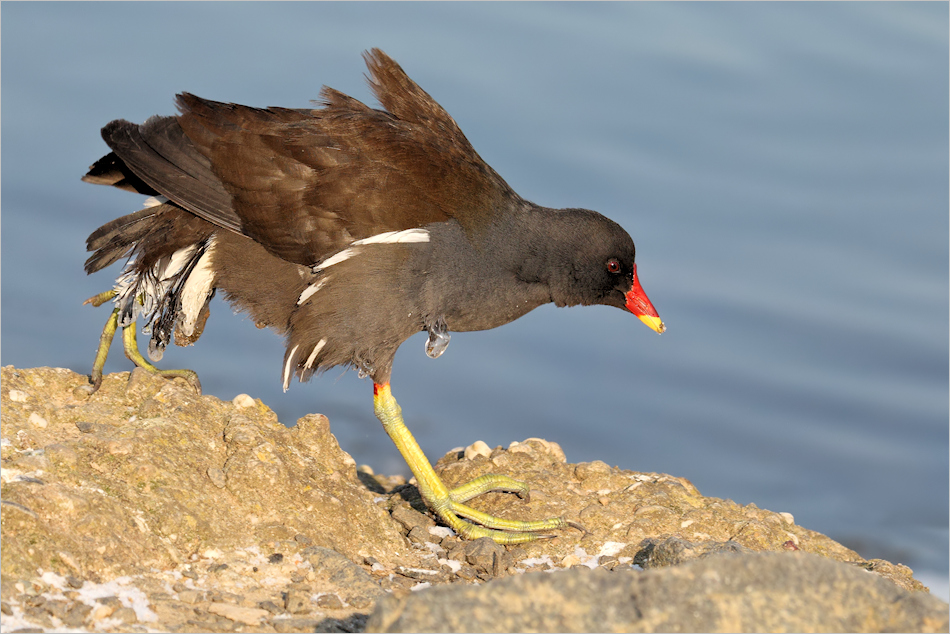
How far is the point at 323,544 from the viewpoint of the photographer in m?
4.68

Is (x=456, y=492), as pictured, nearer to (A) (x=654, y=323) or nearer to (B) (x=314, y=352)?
Result: (B) (x=314, y=352)

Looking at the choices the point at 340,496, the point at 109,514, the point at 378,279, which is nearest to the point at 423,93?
the point at 378,279

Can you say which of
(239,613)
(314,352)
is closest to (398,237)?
(314,352)

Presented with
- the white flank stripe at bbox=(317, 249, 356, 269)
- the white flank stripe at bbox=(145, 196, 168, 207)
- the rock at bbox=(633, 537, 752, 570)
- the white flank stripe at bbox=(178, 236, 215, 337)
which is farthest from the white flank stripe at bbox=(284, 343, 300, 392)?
the rock at bbox=(633, 537, 752, 570)

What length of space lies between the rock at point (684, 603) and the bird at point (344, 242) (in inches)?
91.9

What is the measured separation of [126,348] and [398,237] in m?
2.00

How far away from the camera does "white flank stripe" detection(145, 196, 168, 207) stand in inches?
221

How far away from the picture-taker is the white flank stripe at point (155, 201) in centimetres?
561

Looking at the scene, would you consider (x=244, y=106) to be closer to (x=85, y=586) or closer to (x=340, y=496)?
(x=340, y=496)

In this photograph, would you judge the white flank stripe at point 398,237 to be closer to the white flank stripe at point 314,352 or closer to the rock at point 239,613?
the white flank stripe at point 314,352

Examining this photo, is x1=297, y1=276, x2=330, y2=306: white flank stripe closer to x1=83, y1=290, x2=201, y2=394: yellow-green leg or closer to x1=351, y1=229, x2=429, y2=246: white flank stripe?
x1=351, y1=229, x2=429, y2=246: white flank stripe

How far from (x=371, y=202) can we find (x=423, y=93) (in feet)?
3.90

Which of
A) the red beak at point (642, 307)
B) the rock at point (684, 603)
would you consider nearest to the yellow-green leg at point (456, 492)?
the red beak at point (642, 307)

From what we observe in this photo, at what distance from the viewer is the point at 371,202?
5203 millimetres
